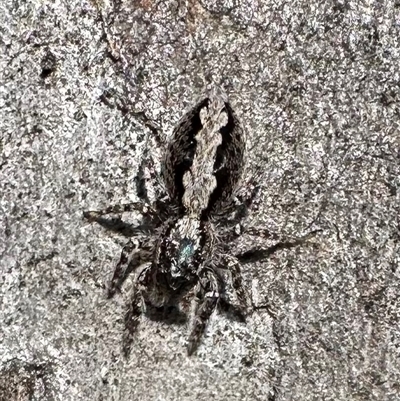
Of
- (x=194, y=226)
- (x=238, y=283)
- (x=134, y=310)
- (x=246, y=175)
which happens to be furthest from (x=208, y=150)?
(x=134, y=310)

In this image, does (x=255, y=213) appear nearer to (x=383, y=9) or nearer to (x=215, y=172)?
(x=215, y=172)

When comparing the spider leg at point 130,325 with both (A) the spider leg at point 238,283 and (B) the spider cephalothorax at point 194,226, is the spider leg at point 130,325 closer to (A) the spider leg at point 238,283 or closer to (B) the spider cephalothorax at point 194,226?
(B) the spider cephalothorax at point 194,226

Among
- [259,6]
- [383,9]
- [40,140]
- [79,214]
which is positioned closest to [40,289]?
[79,214]

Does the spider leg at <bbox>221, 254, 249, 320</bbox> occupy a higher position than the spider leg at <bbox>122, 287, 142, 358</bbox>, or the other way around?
the spider leg at <bbox>221, 254, 249, 320</bbox>

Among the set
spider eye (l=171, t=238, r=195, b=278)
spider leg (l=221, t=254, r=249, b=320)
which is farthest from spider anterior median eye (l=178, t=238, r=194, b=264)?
spider leg (l=221, t=254, r=249, b=320)

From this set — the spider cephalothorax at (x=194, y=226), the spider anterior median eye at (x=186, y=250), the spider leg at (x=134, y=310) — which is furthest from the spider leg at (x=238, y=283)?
the spider leg at (x=134, y=310)

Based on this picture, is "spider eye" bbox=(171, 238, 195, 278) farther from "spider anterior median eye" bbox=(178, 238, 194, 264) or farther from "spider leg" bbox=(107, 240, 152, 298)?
"spider leg" bbox=(107, 240, 152, 298)

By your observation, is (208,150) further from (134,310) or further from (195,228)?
(134,310)
